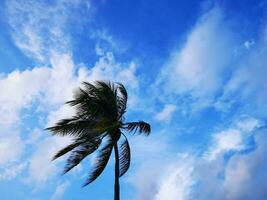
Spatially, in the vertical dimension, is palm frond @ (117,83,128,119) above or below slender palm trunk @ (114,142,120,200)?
above

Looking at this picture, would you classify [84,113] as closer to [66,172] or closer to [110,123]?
[110,123]

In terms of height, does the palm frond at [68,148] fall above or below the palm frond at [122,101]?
below

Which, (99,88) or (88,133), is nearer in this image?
(88,133)

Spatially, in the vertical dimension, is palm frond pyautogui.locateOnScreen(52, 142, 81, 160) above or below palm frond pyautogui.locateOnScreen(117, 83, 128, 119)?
below

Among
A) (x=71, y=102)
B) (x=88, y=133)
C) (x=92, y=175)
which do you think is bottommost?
(x=92, y=175)

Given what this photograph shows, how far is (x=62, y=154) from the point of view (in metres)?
25.4

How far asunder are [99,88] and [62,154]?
4438 mm

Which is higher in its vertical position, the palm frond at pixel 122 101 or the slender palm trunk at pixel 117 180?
the palm frond at pixel 122 101

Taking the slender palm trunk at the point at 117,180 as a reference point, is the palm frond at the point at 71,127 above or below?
above

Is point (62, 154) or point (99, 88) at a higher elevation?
point (99, 88)

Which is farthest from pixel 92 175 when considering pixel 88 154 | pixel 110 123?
pixel 110 123

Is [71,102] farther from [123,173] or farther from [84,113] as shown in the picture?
[123,173]

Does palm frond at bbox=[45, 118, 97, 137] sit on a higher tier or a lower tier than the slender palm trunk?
higher

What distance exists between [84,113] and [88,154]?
93.5 inches
